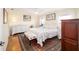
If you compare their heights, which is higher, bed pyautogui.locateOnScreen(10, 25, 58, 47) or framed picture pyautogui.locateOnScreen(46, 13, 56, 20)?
framed picture pyautogui.locateOnScreen(46, 13, 56, 20)

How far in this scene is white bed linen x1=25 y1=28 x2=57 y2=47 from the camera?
1.68 m

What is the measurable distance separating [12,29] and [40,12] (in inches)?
20.1

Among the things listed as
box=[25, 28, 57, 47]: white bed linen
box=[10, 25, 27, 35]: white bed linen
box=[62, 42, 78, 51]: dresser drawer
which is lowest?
box=[62, 42, 78, 51]: dresser drawer

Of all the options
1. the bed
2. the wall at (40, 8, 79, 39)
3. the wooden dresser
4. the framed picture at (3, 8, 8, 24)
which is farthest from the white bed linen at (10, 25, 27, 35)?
the wooden dresser

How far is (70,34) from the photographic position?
1.73 m

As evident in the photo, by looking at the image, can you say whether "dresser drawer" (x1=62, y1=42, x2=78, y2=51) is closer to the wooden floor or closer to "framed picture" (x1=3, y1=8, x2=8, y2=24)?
the wooden floor

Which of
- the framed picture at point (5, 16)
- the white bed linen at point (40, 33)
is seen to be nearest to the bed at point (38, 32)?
the white bed linen at point (40, 33)

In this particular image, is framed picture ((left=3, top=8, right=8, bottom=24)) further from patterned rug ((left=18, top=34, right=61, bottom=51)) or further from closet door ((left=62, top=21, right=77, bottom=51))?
closet door ((left=62, top=21, right=77, bottom=51))

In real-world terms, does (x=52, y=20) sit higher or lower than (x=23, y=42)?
higher
